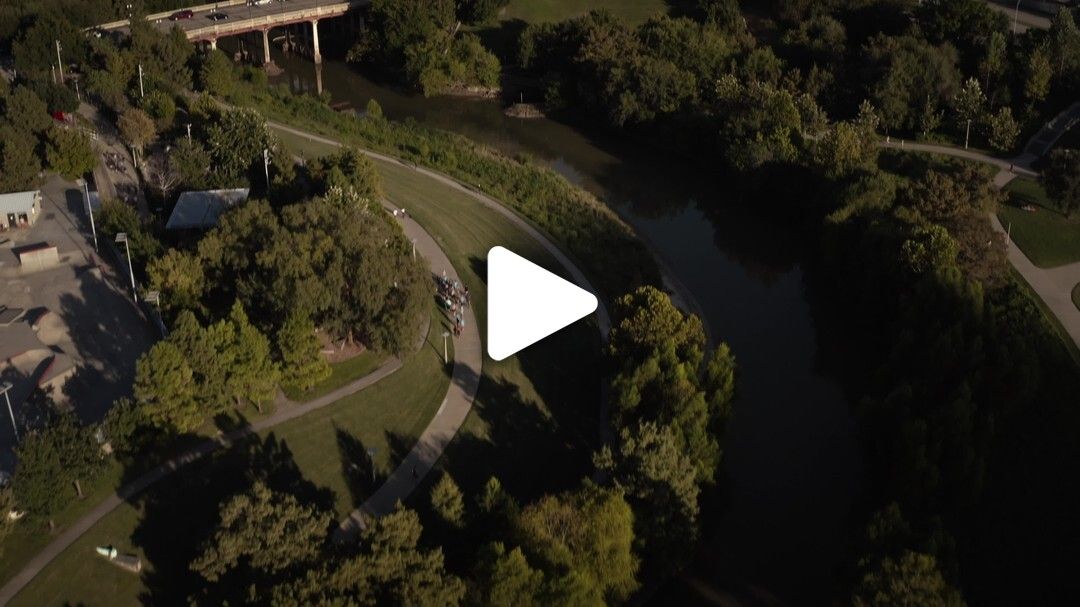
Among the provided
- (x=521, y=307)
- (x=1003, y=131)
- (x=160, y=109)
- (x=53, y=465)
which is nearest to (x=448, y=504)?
(x=521, y=307)

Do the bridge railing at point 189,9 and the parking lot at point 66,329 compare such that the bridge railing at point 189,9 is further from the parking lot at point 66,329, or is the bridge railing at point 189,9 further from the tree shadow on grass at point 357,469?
the tree shadow on grass at point 357,469

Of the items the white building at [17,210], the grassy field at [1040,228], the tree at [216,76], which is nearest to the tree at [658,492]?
the grassy field at [1040,228]

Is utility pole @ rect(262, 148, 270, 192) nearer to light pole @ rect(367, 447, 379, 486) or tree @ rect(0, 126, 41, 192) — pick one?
tree @ rect(0, 126, 41, 192)

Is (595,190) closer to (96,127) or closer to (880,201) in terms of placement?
(880,201)

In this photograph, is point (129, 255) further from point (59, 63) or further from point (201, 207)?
point (59, 63)

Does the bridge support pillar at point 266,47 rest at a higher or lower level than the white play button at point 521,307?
lower

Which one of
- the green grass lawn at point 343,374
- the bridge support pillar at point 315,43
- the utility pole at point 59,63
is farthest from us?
the bridge support pillar at point 315,43

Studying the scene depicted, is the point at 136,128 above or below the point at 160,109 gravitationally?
above
